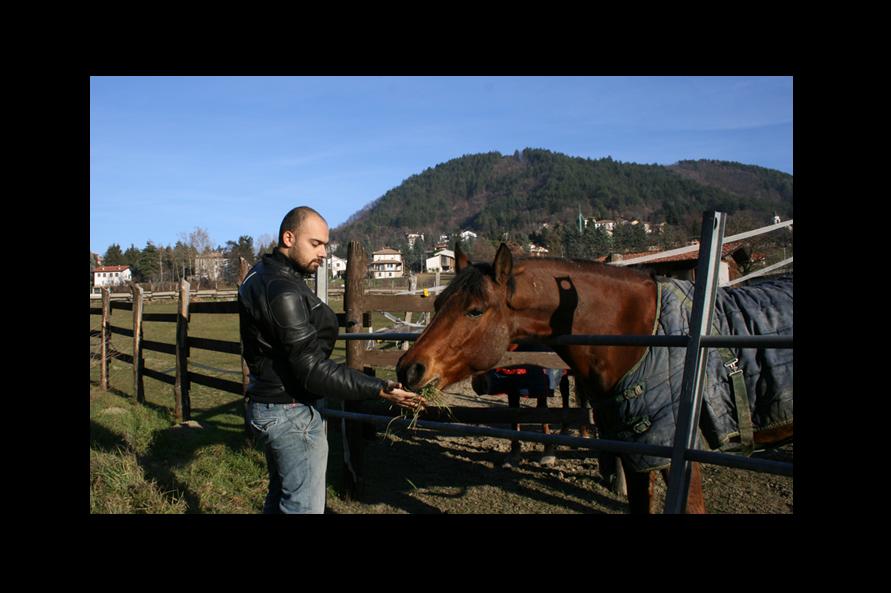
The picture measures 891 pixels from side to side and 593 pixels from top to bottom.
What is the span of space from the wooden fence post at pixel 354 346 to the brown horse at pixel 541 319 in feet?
6.82

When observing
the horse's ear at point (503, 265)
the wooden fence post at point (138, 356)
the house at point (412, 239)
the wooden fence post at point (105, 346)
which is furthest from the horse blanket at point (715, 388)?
the house at point (412, 239)

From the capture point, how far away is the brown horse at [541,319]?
310 cm

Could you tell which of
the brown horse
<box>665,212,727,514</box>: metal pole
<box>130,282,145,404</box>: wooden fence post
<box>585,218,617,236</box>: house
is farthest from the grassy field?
<box>585,218,617,236</box>: house

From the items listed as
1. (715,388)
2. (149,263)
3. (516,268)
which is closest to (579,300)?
(516,268)

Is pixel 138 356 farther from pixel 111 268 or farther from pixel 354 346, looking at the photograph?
pixel 111 268

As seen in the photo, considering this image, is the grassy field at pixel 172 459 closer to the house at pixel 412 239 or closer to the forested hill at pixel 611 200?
the forested hill at pixel 611 200

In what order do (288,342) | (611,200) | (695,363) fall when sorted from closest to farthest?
(695,363), (288,342), (611,200)

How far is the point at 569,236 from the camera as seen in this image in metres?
83.1

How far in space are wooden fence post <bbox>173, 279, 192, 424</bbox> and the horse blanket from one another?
708 centimetres

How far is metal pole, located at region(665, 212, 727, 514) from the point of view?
2258mm

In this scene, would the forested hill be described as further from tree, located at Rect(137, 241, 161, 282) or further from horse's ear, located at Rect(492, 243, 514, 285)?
horse's ear, located at Rect(492, 243, 514, 285)

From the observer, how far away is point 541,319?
11.1ft

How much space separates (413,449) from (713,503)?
3.52 meters

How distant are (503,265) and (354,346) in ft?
8.30
